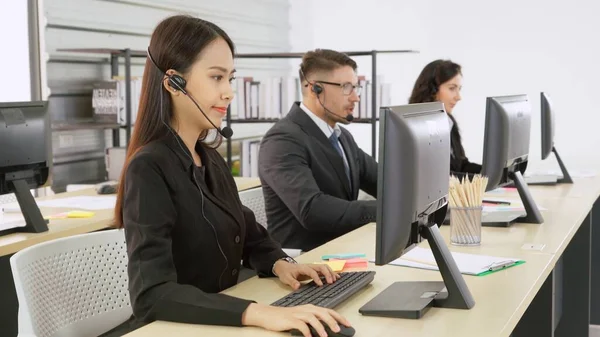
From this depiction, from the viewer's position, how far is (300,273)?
196 centimetres

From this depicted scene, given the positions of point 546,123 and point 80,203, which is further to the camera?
point 546,123

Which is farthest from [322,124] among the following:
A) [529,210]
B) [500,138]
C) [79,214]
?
[79,214]

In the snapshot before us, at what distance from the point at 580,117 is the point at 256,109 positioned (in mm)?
2506

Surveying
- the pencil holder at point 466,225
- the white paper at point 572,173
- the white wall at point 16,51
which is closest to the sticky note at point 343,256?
the pencil holder at point 466,225

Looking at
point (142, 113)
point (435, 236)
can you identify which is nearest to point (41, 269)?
point (142, 113)

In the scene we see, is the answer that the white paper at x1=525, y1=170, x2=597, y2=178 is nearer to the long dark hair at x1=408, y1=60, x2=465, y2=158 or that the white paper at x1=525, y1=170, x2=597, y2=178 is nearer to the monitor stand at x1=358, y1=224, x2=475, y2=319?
the long dark hair at x1=408, y1=60, x2=465, y2=158

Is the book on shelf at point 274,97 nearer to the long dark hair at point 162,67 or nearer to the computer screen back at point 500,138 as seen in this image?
the computer screen back at point 500,138

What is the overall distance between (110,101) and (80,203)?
1426 millimetres

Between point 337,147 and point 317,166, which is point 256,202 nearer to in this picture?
point 317,166

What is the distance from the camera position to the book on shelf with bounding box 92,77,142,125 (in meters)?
4.74

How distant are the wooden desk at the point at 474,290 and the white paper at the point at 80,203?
3.94ft

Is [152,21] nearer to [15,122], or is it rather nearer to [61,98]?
[61,98]

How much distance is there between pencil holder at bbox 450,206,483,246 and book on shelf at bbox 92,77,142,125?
2750 mm

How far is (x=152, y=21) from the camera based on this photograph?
5402 mm
